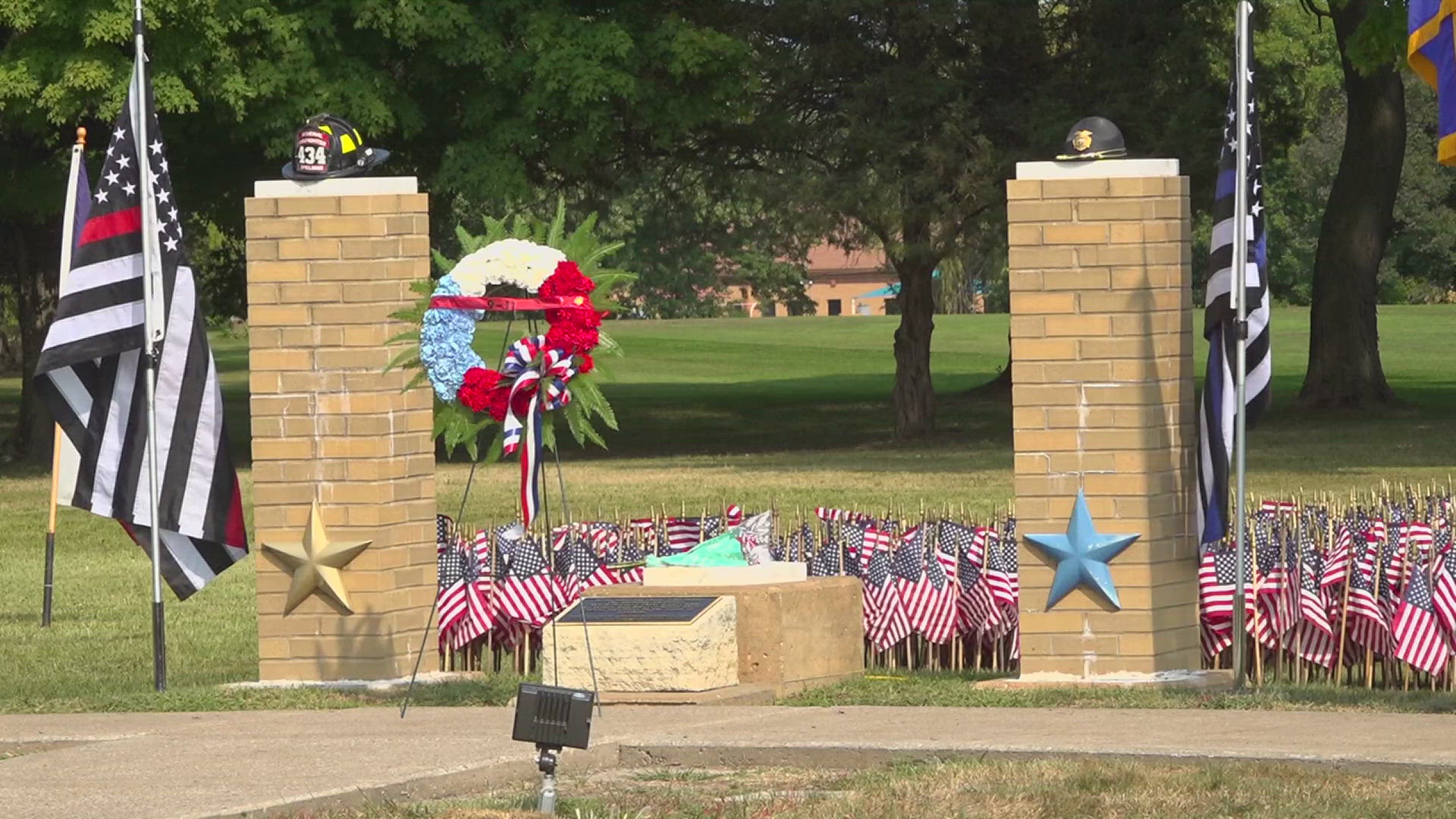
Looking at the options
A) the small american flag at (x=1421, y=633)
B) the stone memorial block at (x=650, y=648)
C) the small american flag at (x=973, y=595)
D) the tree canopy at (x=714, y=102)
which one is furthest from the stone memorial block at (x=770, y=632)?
the tree canopy at (x=714, y=102)

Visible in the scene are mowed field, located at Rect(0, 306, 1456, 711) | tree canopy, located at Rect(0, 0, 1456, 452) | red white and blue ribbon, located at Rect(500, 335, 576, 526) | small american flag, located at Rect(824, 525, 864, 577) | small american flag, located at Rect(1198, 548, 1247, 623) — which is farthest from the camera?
tree canopy, located at Rect(0, 0, 1456, 452)

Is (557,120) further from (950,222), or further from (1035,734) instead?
(1035,734)

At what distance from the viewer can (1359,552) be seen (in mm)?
11602

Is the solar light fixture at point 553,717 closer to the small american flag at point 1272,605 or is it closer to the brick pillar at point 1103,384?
the brick pillar at point 1103,384

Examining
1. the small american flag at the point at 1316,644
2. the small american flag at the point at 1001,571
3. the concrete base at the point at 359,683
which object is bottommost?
the concrete base at the point at 359,683

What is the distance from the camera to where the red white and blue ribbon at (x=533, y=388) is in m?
9.77

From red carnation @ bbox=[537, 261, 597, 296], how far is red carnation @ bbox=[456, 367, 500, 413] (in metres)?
0.43

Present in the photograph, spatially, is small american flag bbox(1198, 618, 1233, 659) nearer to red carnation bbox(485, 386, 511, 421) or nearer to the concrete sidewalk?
the concrete sidewalk

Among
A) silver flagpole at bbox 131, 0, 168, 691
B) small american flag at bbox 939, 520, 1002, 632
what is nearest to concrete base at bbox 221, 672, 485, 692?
silver flagpole at bbox 131, 0, 168, 691

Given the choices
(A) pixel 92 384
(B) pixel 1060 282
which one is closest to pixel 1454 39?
(B) pixel 1060 282

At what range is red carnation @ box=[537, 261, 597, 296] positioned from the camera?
32.3ft

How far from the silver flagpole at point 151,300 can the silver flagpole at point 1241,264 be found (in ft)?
16.4

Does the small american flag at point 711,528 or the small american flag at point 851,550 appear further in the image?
the small american flag at point 711,528

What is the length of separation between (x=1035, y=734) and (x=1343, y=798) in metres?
1.67
